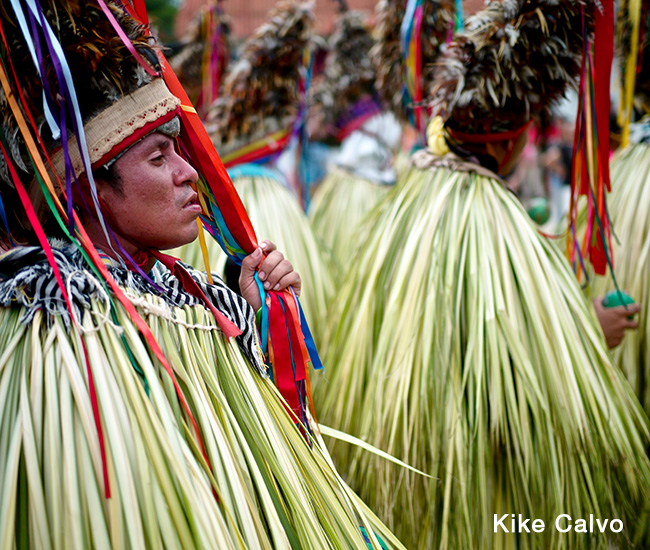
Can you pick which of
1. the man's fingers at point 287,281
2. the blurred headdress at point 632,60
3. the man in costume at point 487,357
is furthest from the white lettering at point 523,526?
the blurred headdress at point 632,60

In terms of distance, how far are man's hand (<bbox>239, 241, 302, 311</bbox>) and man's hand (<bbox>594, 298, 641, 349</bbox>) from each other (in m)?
1.11

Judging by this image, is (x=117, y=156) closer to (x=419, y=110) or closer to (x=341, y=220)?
(x=419, y=110)

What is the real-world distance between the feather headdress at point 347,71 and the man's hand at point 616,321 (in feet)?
7.71

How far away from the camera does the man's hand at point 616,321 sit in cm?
181

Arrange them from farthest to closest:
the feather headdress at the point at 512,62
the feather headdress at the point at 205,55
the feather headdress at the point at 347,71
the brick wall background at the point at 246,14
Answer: the brick wall background at the point at 246,14 → the feather headdress at the point at 347,71 → the feather headdress at the point at 205,55 → the feather headdress at the point at 512,62

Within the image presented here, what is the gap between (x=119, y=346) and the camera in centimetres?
83

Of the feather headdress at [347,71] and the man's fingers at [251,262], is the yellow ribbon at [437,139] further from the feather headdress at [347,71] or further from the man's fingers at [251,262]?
the feather headdress at [347,71]

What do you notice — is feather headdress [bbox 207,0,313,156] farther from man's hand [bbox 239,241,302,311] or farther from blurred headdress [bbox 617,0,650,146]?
man's hand [bbox 239,241,302,311]

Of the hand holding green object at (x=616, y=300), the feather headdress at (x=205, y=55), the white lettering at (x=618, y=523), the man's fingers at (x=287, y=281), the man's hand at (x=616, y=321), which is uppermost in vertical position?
the feather headdress at (x=205, y=55)

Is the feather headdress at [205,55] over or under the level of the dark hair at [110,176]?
over

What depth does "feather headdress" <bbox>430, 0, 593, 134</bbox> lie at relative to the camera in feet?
5.16

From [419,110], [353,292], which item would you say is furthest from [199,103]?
[353,292]

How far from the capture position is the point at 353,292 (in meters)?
1.88

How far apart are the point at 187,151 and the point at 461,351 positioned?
870 millimetres
